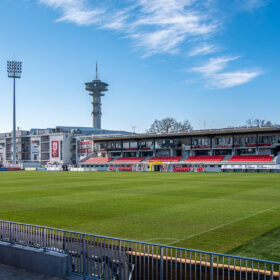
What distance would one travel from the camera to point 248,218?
62.8ft

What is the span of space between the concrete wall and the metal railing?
0.79 feet

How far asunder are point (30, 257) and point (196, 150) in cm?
8570

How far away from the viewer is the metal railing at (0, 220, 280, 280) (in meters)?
8.55

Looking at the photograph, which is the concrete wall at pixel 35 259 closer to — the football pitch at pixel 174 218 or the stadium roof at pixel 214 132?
the football pitch at pixel 174 218

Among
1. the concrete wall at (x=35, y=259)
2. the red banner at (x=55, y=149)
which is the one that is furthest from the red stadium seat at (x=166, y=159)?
the concrete wall at (x=35, y=259)

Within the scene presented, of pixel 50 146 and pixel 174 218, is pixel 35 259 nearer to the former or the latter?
pixel 174 218

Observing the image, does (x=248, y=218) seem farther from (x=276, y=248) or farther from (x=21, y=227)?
(x=21, y=227)

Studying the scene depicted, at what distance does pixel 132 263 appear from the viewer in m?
9.73

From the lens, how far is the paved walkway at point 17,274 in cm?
1036

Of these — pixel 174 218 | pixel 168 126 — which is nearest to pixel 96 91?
pixel 168 126

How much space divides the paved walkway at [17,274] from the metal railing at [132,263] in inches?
32.0

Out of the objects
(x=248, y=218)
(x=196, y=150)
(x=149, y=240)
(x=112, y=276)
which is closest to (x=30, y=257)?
(x=112, y=276)

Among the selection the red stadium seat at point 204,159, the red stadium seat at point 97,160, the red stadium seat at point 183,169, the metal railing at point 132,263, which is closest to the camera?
the metal railing at point 132,263

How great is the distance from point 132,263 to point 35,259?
128 inches
